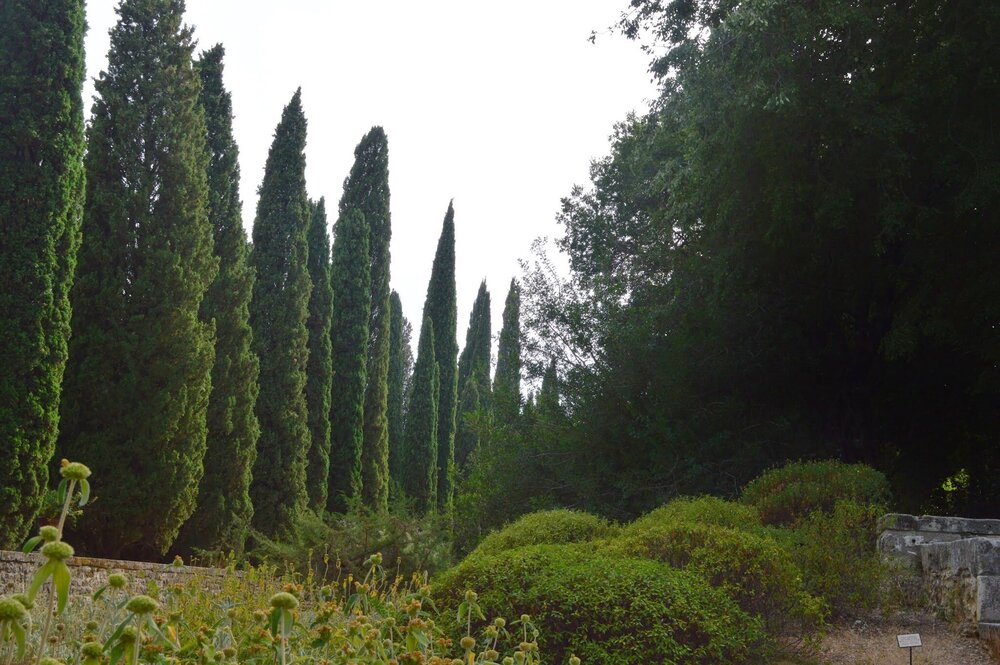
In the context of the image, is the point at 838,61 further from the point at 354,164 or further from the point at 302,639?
the point at 354,164

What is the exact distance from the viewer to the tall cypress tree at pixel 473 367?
35.4 metres

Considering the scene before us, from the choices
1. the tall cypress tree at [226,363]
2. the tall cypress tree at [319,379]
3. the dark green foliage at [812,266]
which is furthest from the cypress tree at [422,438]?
the dark green foliage at [812,266]

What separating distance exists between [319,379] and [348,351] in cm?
242

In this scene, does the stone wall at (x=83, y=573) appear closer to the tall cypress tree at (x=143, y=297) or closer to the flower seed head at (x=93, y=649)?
the tall cypress tree at (x=143, y=297)

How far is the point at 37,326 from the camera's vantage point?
35.1ft

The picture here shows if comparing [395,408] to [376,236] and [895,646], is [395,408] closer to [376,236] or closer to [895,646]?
[376,236]

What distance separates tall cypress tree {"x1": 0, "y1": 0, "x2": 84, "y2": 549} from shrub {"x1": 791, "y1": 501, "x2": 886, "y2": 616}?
8863mm

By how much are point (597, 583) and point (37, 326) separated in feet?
27.2

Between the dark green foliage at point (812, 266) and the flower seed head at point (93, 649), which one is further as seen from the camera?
the dark green foliage at point (812, 266)

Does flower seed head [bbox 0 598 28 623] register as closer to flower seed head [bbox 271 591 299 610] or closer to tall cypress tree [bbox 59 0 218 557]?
flower seed head [bbox 271 591 299 610]

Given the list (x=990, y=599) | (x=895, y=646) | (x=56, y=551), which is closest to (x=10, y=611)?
(x=56, y=551)

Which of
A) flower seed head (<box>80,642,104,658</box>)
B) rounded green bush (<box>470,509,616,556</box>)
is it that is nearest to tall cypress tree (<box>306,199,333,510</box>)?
rounded green bush (<box>470,509,616,556</box>)

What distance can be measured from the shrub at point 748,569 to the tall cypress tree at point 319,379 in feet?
42.4

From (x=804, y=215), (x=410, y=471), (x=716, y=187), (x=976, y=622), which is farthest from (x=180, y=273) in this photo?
(x=410, y=471)
